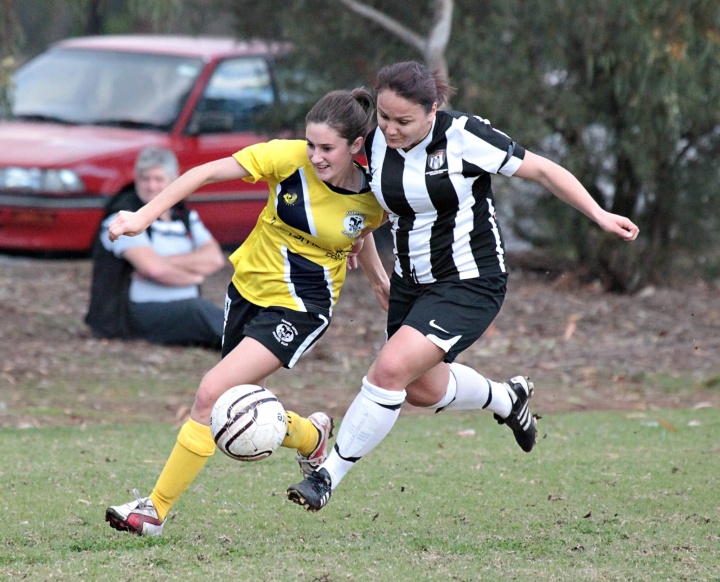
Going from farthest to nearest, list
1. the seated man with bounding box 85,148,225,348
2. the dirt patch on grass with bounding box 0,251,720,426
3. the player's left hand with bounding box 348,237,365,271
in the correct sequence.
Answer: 1. the seated man with bounding box 85,148,225,348
2. the dirt patch on grass with bounding box 0,251,720,426
3. the player's left hand with bounding box 348,237,365,271

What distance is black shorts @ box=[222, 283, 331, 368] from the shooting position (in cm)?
505

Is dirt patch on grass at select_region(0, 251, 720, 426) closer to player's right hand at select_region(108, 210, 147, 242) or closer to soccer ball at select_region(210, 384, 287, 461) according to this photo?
soccer ball at select_region(210, 384, 287, 461)

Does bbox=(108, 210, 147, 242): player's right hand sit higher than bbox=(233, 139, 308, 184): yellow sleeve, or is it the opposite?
bbox=(233, 139, 308, 184): yellow sleeve

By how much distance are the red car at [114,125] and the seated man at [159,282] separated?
1383 millimetres

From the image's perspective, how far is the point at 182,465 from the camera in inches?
193

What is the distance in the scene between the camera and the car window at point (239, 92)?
1182 cm

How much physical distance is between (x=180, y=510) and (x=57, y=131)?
6828mm

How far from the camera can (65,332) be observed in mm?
9812

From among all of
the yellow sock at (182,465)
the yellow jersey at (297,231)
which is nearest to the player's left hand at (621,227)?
the yellow jersey at (297,231)

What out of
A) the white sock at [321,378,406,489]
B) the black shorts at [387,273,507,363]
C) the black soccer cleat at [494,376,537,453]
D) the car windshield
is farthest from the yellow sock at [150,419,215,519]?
the car windshield

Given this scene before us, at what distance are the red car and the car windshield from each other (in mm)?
11

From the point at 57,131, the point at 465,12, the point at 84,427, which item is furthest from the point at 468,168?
the point at 57,131

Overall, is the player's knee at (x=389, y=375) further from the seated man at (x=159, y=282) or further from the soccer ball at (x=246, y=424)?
the seated man at (x=159, y=282)

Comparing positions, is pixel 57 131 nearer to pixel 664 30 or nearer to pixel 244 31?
pixel 244 31
